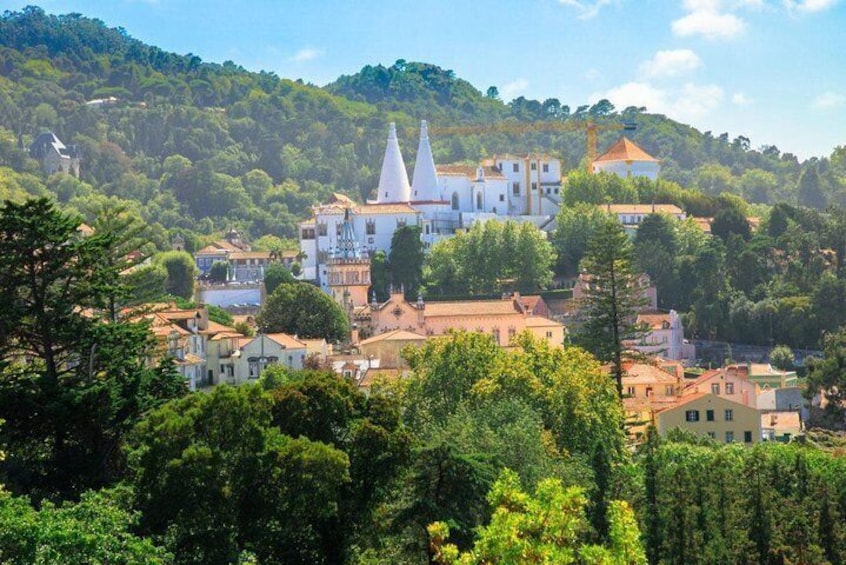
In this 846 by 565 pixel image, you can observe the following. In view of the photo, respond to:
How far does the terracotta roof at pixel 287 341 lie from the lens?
64938 mm

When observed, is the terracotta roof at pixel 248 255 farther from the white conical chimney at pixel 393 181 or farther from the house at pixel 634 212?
the house at pixel 634 212

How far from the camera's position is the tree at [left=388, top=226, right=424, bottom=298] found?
287 ft

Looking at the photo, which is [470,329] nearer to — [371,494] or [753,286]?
[753,286]

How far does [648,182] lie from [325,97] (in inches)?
3574

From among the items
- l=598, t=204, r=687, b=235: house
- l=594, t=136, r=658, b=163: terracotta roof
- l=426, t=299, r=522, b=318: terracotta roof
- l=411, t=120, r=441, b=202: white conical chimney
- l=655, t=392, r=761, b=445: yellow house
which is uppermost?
l=594, t=136, r=658, b=163: terracotta roof

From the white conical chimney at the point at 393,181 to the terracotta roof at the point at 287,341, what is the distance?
32.5m

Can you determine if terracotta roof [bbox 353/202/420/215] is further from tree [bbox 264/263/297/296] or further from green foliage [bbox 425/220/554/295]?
tree [bbox 264/263/297/296]

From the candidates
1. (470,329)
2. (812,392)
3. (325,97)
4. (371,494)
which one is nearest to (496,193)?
(470,329)

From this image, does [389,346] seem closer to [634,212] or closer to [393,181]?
[393,181]

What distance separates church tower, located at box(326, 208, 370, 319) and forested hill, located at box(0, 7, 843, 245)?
5650 cm

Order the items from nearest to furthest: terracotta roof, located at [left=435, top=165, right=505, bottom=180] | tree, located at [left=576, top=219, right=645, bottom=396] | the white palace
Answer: tree, located at [left=576, top=219, right=645, bottom=396]
the white palace
terracotta roof, located at [left=435, top=165, right=505, bottom=180]

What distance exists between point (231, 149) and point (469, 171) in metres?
74.4

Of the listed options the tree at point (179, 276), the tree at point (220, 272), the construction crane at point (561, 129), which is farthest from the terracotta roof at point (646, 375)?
the construction crane at point (561, 129)

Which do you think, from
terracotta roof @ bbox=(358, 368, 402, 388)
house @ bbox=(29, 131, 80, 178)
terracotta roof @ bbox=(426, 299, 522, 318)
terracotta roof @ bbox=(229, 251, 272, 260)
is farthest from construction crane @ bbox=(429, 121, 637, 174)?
terracotta roof @ bbox=(358, 368, 402, 388)
